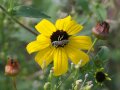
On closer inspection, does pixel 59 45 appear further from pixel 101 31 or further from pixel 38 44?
pixel 101 31

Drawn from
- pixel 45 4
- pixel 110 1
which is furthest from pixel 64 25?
pixel 45 4

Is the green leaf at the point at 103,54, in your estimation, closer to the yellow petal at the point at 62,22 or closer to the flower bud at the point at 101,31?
the flower bud at the point at 101,31

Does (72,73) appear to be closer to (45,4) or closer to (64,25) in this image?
(64,25)

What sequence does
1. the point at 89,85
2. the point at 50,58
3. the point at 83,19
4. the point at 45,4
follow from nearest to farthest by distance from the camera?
the point at 89,85, the point at 50,58, the point at 83,19, the point at 45,4

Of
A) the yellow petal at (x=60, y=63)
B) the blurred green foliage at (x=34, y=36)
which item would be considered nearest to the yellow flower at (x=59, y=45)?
the yellow petal at (x=60, y=63)

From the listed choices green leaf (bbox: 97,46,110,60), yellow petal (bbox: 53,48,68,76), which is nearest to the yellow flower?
yellow petal (bbox: 53,48,68,76)

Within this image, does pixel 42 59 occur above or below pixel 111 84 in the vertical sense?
above
